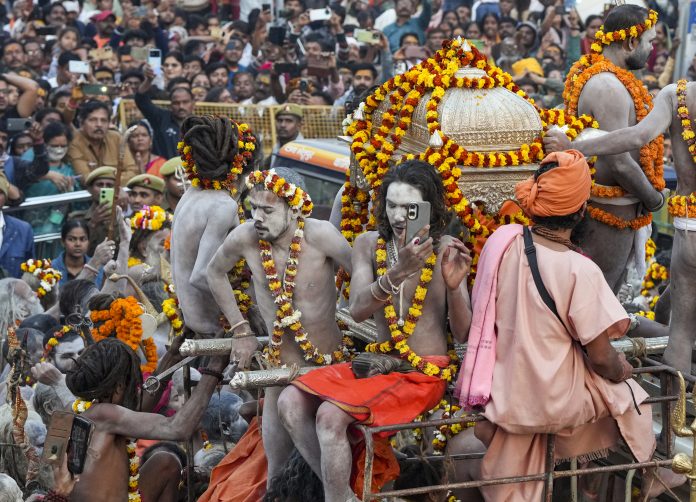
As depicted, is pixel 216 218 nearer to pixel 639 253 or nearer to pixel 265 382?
pixel 265 382

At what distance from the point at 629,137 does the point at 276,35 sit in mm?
11329

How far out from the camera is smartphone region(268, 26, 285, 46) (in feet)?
56.9

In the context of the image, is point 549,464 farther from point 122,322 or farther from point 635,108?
point 122,322

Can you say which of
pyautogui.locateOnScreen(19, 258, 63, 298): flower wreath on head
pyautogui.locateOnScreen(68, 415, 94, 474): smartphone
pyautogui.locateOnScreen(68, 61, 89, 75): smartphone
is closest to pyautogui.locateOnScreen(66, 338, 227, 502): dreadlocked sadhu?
pyautogui.locateOnScreen(68, 415, 94, 474): smartphone

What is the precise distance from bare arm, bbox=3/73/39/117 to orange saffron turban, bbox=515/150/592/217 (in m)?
10.1

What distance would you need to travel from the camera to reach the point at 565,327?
543 cm

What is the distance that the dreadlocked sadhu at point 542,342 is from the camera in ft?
17.7

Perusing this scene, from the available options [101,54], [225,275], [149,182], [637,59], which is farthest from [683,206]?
[101,54]

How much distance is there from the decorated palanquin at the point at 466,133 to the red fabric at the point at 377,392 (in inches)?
34.2

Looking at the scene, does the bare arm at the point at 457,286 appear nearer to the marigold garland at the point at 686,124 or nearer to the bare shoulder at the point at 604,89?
the marigold garland at the point at 686,124

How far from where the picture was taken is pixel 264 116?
1488 centimetres

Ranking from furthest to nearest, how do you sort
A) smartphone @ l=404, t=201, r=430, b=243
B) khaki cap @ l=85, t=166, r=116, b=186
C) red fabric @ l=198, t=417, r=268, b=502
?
khaki cap @ l=85, t=166, r=116, b=186 < red fabric @ l=198, t=417, r=268, b=502 < smartphone @ l=404, t=201, r=430, b=243

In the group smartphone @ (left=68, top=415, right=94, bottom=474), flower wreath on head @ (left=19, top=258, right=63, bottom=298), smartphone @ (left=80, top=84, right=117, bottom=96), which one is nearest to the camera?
smartphone @ (left=68, top=415, right=94, bottom=474)

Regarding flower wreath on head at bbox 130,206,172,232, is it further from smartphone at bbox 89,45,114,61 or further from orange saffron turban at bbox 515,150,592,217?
smartphone at bbox 89,45,114,61
